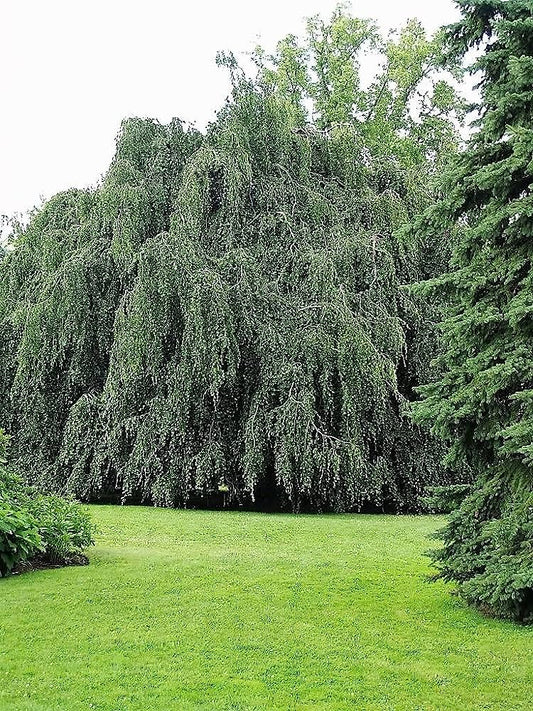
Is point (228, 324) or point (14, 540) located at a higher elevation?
point (228, 324)

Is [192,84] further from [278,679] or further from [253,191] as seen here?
[278,679]

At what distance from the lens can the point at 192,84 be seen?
15094 mm

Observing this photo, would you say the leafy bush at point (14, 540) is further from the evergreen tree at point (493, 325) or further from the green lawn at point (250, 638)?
the evergreen tree at point (493, 325)

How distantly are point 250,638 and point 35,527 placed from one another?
2410 mm

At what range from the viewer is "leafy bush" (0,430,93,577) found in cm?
593

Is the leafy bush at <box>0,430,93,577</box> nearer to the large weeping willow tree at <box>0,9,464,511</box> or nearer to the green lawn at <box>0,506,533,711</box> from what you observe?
the green lawn at <box>0,506,533,711</box>

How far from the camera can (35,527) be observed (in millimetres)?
Result: 6098

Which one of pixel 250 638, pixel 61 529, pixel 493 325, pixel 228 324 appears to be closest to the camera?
pixel 250 638

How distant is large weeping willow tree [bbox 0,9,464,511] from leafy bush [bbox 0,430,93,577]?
11.9 feet

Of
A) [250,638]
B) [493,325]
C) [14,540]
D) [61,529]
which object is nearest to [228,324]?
[61,529]

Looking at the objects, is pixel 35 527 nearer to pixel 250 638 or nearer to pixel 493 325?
pixel 250 638

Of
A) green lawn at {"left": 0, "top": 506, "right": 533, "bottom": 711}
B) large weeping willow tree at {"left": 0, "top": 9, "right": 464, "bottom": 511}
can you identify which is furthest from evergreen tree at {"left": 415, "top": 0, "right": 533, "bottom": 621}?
large weeping willow tree at {"left": 0, "top": 9, "right": 464, "bottom": 511}

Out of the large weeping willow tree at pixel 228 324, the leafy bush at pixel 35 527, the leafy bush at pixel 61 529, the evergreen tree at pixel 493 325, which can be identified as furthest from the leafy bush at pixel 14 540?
the large weeping willow tree at pixel 228 324

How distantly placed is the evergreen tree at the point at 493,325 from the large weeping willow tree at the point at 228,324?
5172 millimetres
